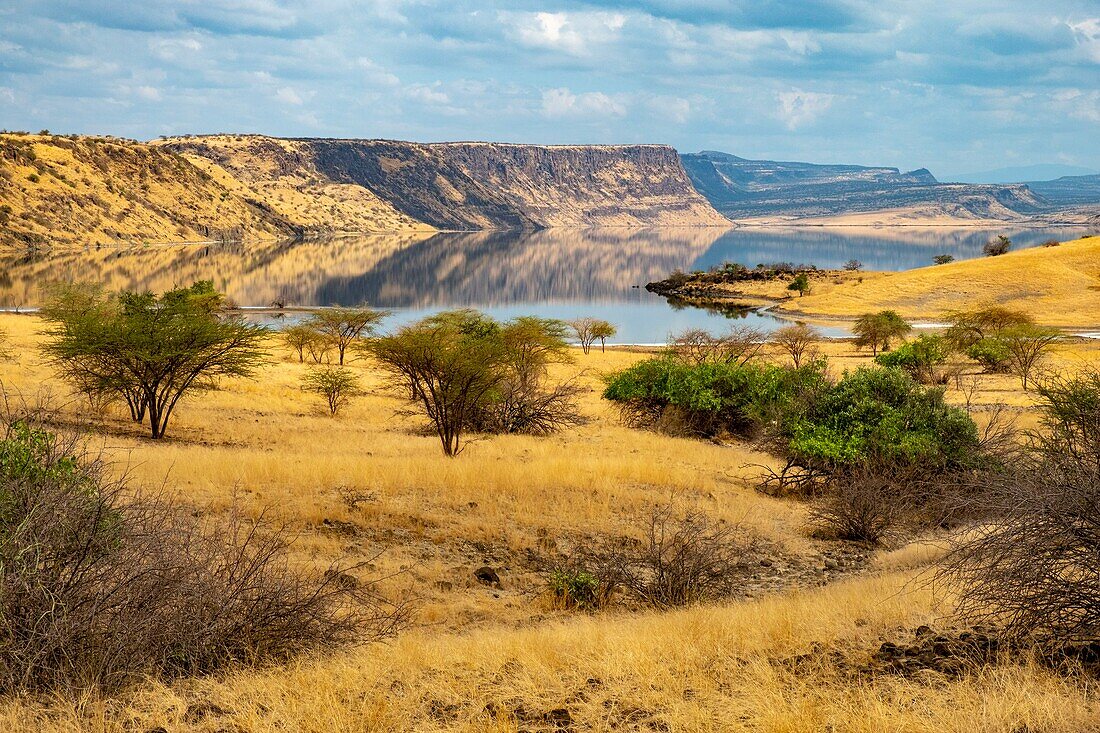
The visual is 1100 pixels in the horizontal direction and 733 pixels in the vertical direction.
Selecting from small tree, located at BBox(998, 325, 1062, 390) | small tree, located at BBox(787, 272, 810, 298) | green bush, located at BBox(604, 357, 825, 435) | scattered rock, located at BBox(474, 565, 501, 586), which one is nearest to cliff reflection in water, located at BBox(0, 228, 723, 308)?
small tree, located at BBox(787, 272, 810, 298)

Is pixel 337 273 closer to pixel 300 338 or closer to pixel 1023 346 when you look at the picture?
pixel 300 338

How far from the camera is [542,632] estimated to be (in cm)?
954

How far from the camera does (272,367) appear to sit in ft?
150

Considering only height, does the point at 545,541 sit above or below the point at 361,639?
below

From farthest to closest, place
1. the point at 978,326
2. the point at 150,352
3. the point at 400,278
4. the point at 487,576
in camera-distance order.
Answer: the point at 400,278 → the point at 978,326 → the point at 150,352 → the point at 487,576

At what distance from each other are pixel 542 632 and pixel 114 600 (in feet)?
13.9

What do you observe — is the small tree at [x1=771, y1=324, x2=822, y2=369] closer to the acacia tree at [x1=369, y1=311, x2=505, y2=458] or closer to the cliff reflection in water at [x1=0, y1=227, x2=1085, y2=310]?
the acacia tree at [x1=369, y1=311, x2=505, y2=458]

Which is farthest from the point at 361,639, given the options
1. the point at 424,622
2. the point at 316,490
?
the point at 316,490

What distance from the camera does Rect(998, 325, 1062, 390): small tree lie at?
48.5 m

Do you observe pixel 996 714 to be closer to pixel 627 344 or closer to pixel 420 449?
pixel 420 449

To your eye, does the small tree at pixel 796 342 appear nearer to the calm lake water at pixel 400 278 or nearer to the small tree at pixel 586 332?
the small tree at pixel 586 332

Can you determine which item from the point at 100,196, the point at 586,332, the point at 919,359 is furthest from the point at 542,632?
the point at 100,196

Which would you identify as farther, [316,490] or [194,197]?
[194,197]

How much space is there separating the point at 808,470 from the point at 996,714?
13833 mm
